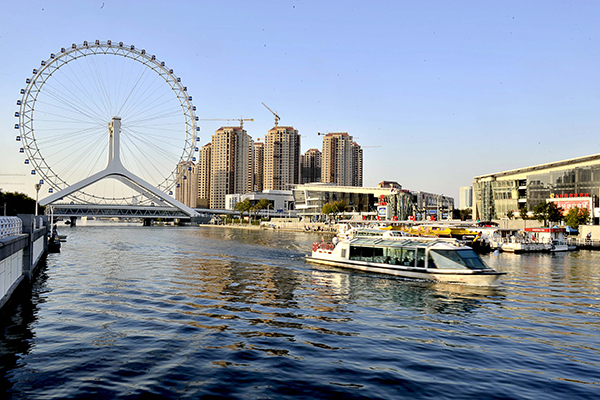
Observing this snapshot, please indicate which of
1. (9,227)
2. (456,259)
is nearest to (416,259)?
(456,259)

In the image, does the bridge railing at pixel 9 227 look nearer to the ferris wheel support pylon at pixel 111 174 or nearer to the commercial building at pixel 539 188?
the commercial building at pixel 539 188

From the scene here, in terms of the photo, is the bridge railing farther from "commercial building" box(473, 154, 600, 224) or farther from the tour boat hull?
"commercial building" box(473, 154, 600, 224)

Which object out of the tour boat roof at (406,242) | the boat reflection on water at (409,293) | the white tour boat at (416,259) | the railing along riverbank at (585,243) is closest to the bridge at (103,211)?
the railing along riverbank at (585,243)

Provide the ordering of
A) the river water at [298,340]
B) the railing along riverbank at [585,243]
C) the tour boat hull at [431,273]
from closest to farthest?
the river water at [298,340] < the tour boat hull at [431,273] < the railing along riverbank at [585,243]

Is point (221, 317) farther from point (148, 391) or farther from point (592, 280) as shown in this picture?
point (592, 280)

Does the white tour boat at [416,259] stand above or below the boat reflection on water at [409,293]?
above

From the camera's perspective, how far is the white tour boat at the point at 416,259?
31188 millimetres

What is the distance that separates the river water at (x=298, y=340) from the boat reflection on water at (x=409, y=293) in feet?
0.43

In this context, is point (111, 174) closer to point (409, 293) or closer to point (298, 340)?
point (409, 293)

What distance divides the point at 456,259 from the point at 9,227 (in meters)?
28.1

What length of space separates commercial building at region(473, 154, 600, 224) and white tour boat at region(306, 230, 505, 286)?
8015 centimetres

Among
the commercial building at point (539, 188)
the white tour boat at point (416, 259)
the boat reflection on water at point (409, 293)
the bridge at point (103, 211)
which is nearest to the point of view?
the boat reflection on water at point (409, 293)

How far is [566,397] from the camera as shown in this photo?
12.0 metres

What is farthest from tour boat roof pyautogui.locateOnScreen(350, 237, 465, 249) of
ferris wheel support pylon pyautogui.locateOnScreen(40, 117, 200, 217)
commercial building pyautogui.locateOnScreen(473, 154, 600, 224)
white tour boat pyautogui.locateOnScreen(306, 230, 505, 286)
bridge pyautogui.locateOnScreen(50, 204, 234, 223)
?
bridge pyautogui.locateOnScreen(50, 204, 234, 223)
